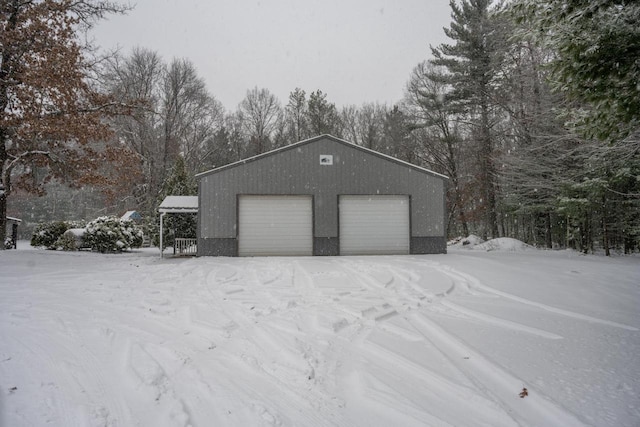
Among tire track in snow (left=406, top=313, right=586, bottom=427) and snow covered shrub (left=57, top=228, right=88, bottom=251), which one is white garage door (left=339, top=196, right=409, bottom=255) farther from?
snow covered shrub (left=57, top=228, right=88, bottom=251)

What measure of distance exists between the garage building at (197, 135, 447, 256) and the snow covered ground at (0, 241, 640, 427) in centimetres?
671

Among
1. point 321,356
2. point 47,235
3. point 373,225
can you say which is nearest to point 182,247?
A: point 47,235

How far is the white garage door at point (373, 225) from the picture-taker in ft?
42.0

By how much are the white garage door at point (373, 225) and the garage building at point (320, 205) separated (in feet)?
0.12

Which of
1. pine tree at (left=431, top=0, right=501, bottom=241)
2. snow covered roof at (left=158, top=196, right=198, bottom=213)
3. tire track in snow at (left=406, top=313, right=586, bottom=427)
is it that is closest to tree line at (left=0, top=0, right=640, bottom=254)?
pine tree at (left=431, top=0, right=501, bottom=241)

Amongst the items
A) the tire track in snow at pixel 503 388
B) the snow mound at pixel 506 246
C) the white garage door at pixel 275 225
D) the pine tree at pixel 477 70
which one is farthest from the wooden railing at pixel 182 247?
the pine tree at pixel 477 70

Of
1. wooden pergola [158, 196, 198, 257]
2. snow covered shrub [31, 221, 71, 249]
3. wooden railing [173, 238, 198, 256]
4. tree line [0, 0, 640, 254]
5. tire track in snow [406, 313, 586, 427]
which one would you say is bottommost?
tire track in snow [406, 313, 586, 427]

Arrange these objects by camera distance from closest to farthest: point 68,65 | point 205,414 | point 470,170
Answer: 1. point 205,414
2. point 68,65
3. point 470,170

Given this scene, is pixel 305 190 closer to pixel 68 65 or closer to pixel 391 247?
pixel 391 247

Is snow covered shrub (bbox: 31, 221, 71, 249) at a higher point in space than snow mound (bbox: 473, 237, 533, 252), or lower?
higher

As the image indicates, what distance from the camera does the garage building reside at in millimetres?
12414

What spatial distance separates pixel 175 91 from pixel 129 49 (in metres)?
3.78

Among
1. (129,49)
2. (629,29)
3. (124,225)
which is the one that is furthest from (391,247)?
(129,49)

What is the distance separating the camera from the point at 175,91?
23141 millimetres
